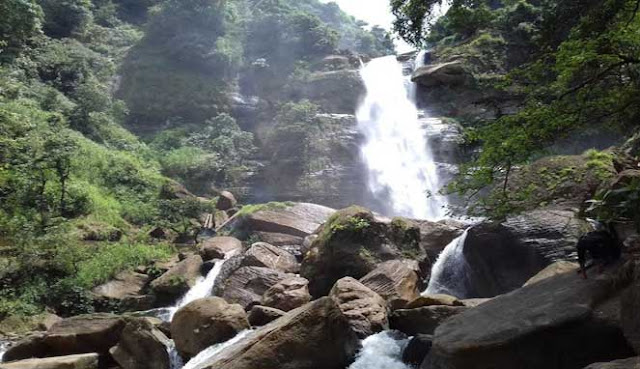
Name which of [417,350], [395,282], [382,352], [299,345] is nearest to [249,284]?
[395,282]

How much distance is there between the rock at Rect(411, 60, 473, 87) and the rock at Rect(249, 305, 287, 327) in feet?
83.6

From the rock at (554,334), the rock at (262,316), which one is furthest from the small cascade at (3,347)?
the rock at (554,334)

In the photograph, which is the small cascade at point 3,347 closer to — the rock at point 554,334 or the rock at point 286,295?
the rock at point 286,295

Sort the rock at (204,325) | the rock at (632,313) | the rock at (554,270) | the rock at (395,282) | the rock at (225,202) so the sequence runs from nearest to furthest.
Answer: the rock at (632,313)
the rock at (554,270)
the rock at (204,325)
the rock at (395,282)
the rock at (225,202)

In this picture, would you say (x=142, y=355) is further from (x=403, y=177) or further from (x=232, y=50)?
(x=232, y=50)

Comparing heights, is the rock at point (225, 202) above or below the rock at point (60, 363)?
above

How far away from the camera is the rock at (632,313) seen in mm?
5955

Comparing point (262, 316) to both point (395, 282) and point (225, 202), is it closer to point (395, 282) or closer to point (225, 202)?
point (395, 282)

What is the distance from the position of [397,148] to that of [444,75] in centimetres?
648

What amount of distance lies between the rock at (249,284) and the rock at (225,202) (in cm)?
1150

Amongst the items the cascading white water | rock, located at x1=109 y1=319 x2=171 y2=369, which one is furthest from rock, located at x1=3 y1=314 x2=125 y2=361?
the cascading white water

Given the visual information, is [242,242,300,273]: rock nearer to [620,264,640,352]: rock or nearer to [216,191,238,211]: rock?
[216,191,238,211]: rock

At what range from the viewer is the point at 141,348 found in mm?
11070

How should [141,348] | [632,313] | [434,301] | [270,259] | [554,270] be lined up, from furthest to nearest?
1. [270,259]
2. [434,301]
3. [141,348]
4. [554,270]
5. [632,313]
